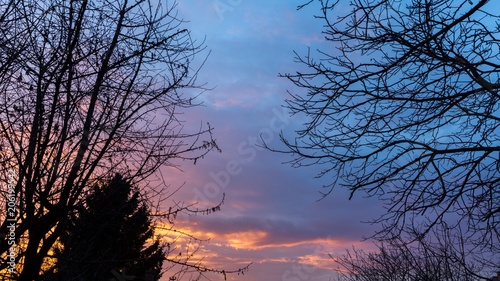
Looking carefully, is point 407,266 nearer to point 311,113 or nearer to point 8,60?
point 311,113

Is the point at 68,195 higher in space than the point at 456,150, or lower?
lower

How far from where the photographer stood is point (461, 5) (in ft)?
17.0

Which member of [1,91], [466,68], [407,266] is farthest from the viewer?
[407,266]

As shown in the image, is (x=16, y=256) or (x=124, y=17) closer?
(x=16, y=256)

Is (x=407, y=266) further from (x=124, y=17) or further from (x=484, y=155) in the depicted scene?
(x=124, y=17)

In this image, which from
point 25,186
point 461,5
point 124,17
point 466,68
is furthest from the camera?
point 466,68

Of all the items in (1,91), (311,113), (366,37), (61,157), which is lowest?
(61,157)

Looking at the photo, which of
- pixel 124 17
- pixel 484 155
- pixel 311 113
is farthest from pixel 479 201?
pixel 124 17

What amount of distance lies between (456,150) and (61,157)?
4304 millimetres

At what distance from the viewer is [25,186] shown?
12.3 feet

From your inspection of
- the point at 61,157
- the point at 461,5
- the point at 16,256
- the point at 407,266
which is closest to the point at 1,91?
the point at 61,157

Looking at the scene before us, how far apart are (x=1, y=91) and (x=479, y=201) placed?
5205 millimetres

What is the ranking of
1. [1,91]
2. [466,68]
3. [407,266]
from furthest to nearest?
[407,266]
[466,68]
[1,91]

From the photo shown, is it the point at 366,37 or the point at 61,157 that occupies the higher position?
the point at 366,37
